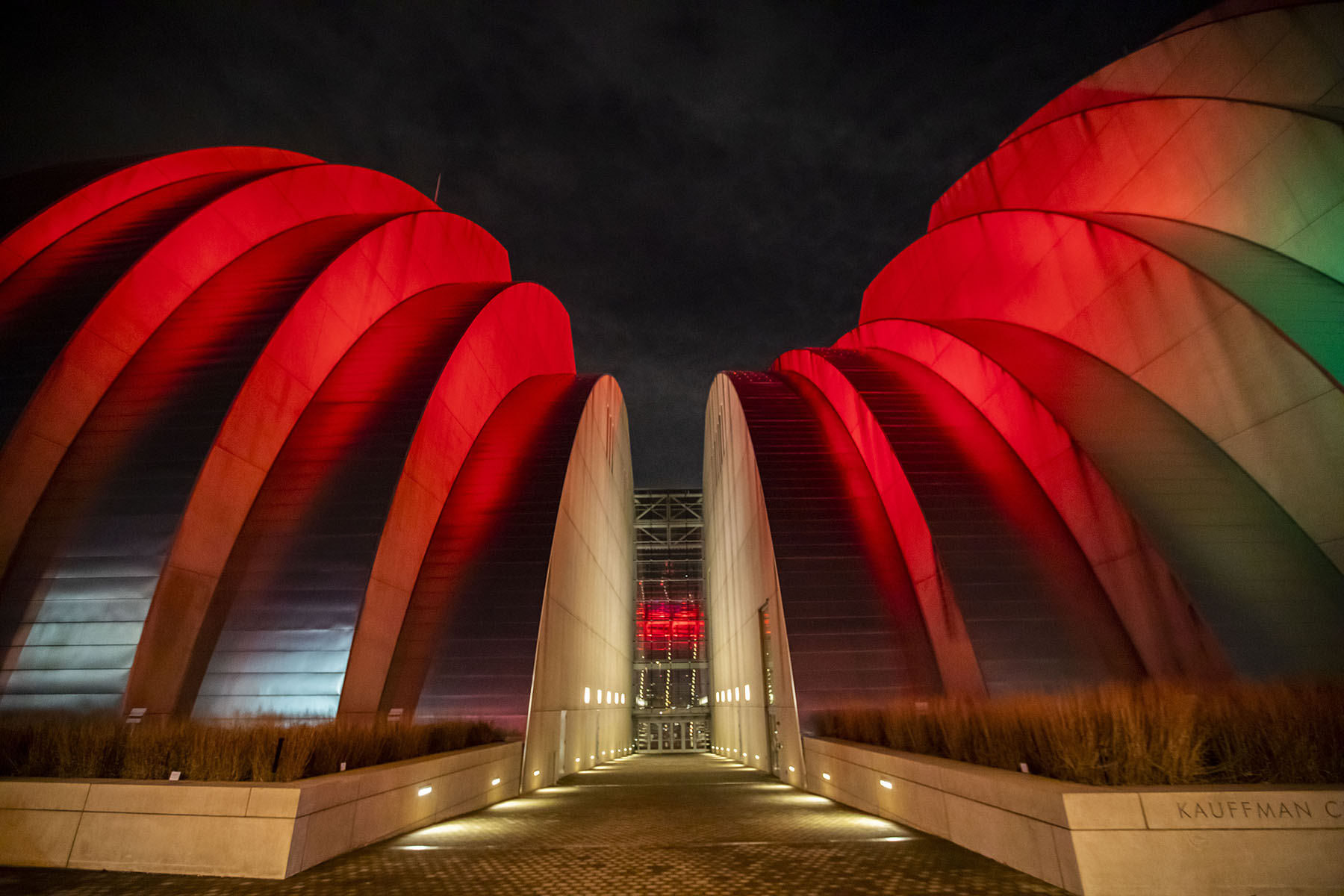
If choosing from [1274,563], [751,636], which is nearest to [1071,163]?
[1274,563]

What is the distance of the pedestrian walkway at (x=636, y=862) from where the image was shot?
211 inches

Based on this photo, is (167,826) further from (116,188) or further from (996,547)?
(116,188)

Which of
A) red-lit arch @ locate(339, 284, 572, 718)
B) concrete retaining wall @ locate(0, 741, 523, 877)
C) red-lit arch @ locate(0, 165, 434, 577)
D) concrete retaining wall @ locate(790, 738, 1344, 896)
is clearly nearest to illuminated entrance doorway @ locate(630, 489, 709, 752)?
red-lit arch @ locate(339, 284, 572, 718)

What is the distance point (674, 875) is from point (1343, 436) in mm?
11687

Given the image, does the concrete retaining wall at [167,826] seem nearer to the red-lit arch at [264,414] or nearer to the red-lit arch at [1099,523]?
the red-lit arch at [264,414]

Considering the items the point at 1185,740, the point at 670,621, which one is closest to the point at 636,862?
the point at 1185,740

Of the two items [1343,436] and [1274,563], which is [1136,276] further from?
[1274,563]

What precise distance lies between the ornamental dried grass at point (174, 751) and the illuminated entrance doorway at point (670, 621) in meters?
33.2

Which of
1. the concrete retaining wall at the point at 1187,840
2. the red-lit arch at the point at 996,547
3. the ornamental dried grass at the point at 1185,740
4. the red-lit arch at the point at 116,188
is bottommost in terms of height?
the concrete retaining wall at the point at 1187,840

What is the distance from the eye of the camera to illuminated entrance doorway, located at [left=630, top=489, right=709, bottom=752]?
132 ft

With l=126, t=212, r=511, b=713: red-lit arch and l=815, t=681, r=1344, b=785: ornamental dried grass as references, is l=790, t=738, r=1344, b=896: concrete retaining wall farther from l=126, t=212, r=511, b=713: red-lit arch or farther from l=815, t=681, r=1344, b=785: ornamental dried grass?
l=126, t=212, r=511, b=713: red-lit arch

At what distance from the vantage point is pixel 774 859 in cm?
657

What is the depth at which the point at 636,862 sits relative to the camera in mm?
6547

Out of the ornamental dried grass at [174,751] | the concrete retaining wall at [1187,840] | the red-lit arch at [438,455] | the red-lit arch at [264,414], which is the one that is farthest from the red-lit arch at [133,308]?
the concrete retaining wall at [1187,840]
